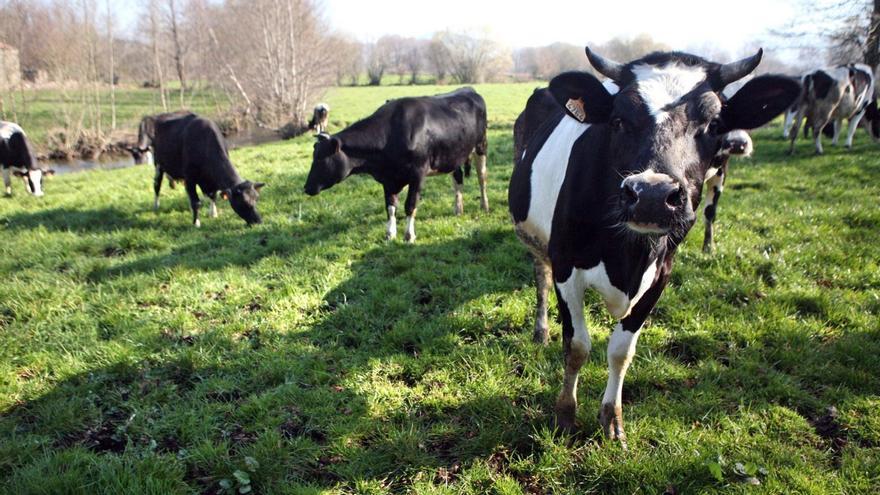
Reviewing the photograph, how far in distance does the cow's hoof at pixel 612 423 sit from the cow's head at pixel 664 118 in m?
1.38

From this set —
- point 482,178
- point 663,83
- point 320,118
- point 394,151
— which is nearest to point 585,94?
point 663,83

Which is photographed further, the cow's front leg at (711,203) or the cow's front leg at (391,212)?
the cow's front leg at (391,212)

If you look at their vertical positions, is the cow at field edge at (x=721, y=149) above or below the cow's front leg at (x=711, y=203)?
above

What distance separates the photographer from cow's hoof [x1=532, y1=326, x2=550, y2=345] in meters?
4.16

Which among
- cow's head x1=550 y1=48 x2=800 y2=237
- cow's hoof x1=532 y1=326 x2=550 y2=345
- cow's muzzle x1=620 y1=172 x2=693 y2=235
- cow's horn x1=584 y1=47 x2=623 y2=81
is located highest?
cow's horn x1=584 y1=47 x2=623 y2=81

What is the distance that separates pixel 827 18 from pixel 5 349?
25.4 metres

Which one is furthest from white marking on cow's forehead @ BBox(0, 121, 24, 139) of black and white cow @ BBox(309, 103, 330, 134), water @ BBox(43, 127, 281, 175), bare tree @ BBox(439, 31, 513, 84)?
bare tree @ BBox(439, 31, 513, 84)

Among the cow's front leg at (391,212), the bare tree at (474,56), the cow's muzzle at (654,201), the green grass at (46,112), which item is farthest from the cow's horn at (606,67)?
the bare tree at (474,56)

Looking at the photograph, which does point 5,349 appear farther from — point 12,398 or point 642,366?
point 642,366

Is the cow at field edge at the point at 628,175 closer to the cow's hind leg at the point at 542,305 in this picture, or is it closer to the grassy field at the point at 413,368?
the grassy field at the point at 413,368

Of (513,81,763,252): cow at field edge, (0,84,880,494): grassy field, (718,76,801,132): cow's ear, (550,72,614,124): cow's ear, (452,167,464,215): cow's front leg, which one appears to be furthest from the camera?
(452,167,464,215): cow's front leg

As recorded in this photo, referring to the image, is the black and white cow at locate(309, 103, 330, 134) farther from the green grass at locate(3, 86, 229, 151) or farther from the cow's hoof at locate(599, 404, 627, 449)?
the cow's hoof at locate(599, 404, 627, 449)

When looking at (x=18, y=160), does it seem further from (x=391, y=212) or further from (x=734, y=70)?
(x=734, y=70)

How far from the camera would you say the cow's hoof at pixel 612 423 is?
9.96 ft
